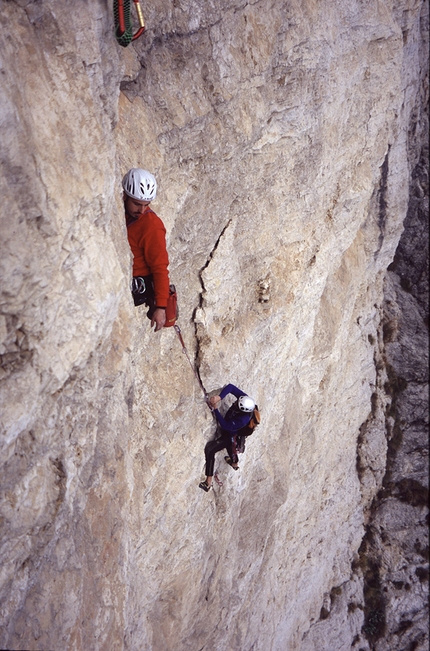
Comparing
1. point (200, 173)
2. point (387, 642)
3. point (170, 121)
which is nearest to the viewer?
point (170, 121)

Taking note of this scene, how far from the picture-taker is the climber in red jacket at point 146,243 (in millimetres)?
6789

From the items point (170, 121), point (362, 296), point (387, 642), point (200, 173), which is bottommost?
point (387, 642)

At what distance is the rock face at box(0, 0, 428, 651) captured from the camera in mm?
5535

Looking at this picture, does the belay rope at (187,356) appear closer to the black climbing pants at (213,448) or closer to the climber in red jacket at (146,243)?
the black climbing pants at (213,448)

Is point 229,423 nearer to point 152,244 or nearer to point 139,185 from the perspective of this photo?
point 152,244

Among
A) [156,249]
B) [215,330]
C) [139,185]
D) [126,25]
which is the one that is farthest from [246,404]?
[126,25]

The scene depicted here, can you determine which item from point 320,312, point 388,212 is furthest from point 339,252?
point 388,212

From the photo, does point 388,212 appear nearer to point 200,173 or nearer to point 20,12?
point 200,173

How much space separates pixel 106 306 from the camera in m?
6.08

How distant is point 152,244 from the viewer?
7.03m

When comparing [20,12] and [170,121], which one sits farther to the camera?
[170,121]

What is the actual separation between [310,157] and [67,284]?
6.90 m

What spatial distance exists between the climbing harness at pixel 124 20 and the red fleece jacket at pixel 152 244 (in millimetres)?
1841

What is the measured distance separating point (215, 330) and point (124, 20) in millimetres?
4847
